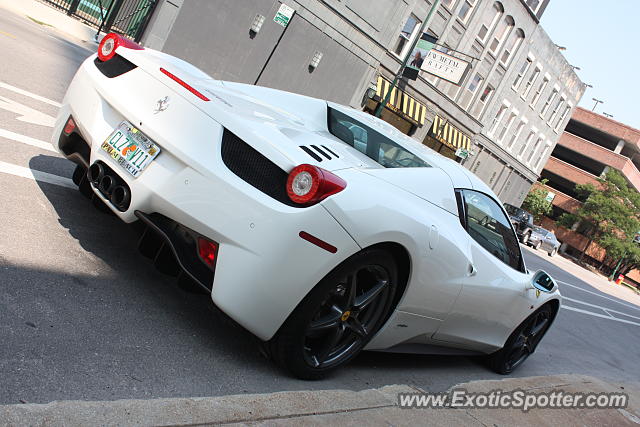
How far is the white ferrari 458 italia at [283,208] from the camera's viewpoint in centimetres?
312

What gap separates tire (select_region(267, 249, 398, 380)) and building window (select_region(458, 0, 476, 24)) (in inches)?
1190

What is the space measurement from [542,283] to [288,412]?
3.24 m

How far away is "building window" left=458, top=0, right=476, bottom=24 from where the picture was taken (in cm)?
3172

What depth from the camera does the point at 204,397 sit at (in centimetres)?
288

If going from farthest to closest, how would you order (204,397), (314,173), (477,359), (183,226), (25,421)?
1. (477,359)
2. (183,226)
3. (314,173)
4. (204,397)
5. (25,421)

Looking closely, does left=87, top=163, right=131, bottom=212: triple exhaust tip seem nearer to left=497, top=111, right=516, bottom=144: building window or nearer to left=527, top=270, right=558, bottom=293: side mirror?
left=527, top=270, right=558, bottom=293: side mirror

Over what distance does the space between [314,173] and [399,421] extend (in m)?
1.38

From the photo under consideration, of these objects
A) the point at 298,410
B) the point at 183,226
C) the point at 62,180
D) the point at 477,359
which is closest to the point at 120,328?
the point at 183,226

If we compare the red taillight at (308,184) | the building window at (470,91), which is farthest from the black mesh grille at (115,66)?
the building window at (470,91)

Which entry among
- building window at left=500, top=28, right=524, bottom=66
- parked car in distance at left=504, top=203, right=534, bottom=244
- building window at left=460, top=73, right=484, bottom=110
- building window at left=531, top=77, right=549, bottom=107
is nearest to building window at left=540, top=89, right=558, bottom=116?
building window at left=531, top=77, right=549, bottom=107

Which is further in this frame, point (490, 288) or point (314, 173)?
point (490, 288)

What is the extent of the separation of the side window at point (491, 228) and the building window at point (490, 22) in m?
30.8

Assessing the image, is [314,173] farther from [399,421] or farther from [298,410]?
[399,421]

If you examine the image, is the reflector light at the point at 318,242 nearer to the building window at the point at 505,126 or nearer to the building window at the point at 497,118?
the building window at the point at 497,118
